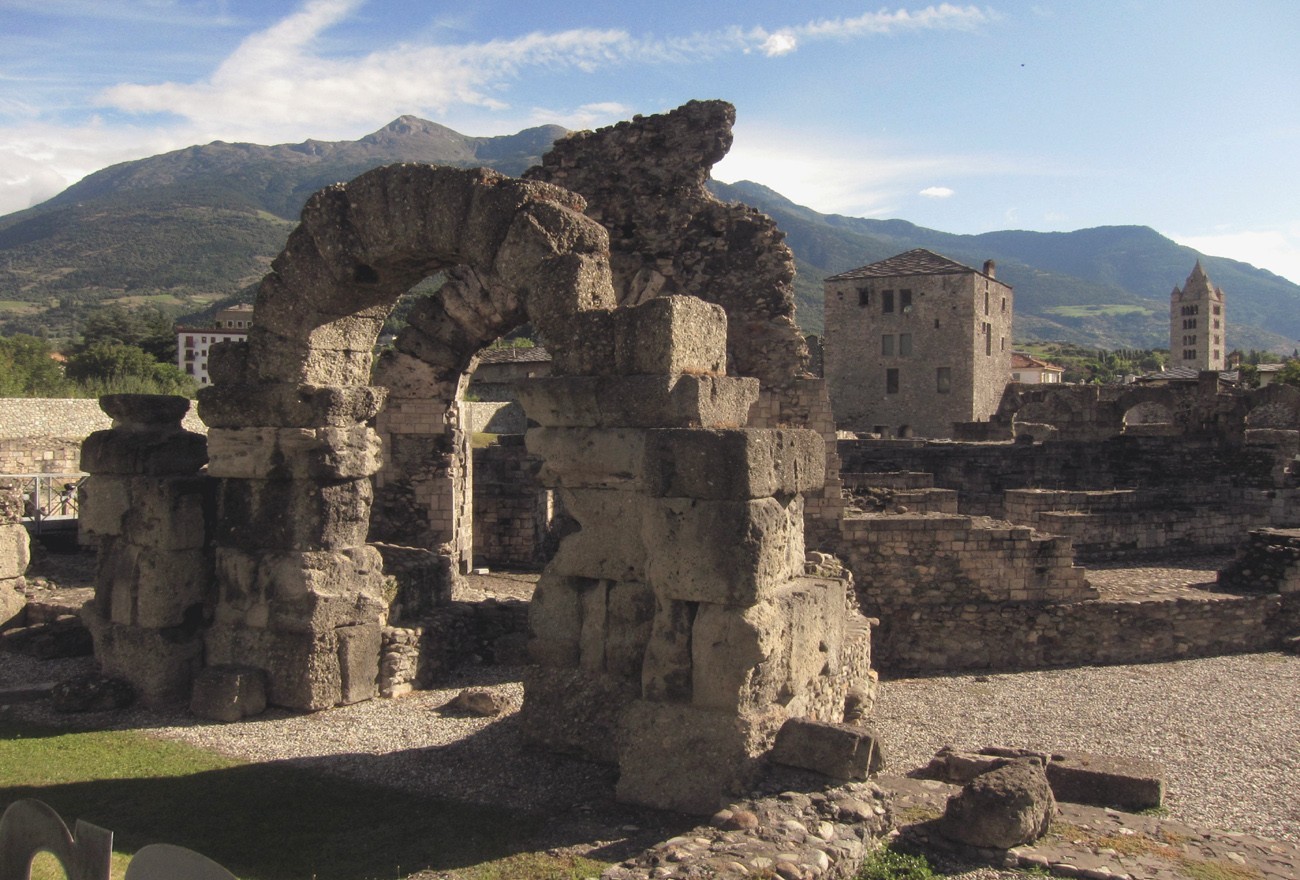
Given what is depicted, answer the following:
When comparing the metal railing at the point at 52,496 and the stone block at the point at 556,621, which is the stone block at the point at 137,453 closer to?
the stone block at the point at 556,621

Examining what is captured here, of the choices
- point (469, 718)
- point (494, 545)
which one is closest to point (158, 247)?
point (494, 545)

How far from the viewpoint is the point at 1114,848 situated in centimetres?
609

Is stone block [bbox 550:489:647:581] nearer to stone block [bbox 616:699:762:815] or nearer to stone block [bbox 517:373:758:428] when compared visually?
stone block [bbox 517:373:758:428]

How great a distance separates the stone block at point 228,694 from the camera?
855cm

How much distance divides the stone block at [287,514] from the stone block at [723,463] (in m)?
3.81

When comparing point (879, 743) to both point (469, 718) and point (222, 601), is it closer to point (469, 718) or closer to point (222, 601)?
point (469, 718)

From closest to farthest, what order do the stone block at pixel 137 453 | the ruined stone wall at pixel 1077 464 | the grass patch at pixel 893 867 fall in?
the grass patch at pixel 893 867 < the stone block at pixel 137 453 < the ruined stone wall at pixel 1077 464

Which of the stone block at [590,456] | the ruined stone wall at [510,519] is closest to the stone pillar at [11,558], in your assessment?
the ruined stone wall at [510,519]

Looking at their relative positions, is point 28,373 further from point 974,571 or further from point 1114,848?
point 1114,848

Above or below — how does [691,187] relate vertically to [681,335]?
above

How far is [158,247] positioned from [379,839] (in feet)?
424

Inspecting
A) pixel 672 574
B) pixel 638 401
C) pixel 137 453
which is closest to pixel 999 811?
pixel 672 574

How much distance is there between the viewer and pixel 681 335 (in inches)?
275

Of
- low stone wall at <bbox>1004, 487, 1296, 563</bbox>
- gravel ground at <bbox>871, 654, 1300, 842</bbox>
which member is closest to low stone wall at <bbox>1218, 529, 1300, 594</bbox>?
gravel ground at <bbox>871, 654, 1300, 842</bbox>
